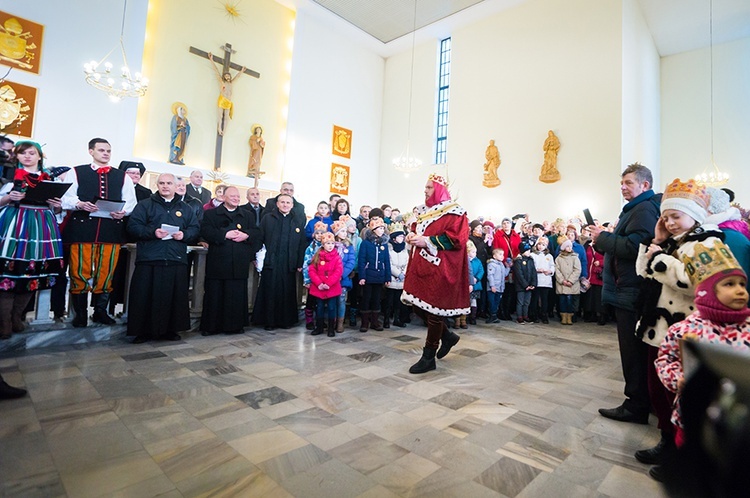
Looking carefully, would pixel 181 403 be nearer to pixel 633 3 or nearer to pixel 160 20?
pixel 160 20

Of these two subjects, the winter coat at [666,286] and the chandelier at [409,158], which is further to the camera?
the chandelier at [409,158]

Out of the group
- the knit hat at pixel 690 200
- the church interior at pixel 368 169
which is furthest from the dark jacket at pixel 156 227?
the knit hat at pixel 690 200

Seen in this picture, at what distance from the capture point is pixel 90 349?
369cm

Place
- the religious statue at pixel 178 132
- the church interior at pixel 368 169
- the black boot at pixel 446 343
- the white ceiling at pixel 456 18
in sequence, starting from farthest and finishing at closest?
the white ceiling at pixel 456 18 → the religious statue at pixel 178 132 → the black boot at pixel 446 343 → the church interior at pixel 368 169

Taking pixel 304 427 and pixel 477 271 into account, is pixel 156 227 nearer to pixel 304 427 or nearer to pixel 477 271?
pixel 304 427

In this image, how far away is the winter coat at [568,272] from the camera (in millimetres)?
6863

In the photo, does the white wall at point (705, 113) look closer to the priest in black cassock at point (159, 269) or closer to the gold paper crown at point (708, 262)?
the gold paper crown at point (708, 262)

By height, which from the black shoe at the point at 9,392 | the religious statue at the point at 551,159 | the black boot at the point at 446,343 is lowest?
the black shoe at the point at 9,392

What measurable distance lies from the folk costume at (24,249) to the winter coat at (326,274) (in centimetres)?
257

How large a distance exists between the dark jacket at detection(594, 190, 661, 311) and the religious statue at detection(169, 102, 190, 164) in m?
11.1

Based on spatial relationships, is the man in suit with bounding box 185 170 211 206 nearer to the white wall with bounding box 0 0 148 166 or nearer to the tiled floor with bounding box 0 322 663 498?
the white wall with bounding box 0 0 148 166

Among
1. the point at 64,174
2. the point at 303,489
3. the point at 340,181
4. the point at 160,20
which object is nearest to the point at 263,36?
the point at 160,20

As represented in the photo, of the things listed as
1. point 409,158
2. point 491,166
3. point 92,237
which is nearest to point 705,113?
point 491,166

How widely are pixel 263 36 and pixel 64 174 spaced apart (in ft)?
35.1
